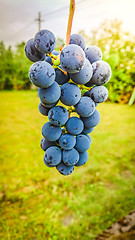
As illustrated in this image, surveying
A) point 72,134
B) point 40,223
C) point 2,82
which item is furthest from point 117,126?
point 2,82

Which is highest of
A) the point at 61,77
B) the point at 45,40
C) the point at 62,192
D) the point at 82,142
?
the point at 45,40

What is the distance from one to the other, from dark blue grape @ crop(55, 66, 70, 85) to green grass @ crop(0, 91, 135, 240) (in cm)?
174

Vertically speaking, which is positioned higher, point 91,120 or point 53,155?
point 91,120

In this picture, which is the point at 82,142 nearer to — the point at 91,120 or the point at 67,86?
the point at 91,120

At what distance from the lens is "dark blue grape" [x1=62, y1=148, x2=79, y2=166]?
68cm

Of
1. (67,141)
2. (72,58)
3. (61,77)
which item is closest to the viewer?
(72,58)

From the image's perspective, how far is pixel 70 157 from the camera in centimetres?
69

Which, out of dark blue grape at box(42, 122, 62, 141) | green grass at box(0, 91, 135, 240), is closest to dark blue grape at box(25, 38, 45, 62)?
dark blue grape at box(42, 122, 62, 141)

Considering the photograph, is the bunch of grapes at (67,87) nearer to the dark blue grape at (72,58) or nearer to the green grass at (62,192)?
the dark blue grape at (72,58)

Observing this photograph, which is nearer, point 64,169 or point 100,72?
point 100,72

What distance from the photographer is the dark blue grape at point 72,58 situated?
1.50 ft

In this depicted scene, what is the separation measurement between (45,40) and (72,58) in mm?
92

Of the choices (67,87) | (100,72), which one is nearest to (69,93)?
(67,87)

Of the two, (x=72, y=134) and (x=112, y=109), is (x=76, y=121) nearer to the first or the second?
(x=72, y=134)
